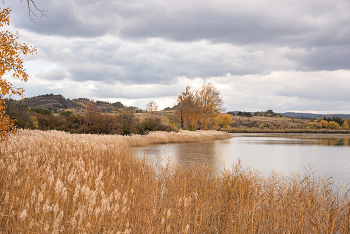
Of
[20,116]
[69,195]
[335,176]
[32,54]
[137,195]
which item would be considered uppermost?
[32,54]

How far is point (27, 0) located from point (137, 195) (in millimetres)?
5810

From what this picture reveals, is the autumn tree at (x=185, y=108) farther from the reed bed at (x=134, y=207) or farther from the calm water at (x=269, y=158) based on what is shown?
the reed bed at (x=134, y=207)

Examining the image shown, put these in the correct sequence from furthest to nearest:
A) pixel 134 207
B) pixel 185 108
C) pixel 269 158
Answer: pixel 185 108
pixel 269 158
pixel 134 207

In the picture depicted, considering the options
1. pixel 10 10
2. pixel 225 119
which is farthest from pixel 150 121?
pixel 225 119

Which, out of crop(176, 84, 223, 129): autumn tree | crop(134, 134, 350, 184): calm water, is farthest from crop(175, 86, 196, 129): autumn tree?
crop(134, 134, 350, 184): calm water

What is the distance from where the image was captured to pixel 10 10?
634 cm

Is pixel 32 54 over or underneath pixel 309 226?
over

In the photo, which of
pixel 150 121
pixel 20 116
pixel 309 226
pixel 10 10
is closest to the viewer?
pixel 309 226

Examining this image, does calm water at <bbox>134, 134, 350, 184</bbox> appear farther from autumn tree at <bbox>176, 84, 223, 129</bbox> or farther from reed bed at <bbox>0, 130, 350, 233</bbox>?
autumn tree at <bbox>176, 84, 223, 129</bbox>

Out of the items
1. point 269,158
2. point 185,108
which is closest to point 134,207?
point 269,158

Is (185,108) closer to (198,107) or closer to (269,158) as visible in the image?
(198,107)

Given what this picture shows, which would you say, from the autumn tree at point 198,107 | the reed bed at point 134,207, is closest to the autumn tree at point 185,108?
the autumn tree at point 198,107

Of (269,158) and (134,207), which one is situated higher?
(134,207)

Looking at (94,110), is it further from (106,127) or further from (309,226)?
(309,226)
